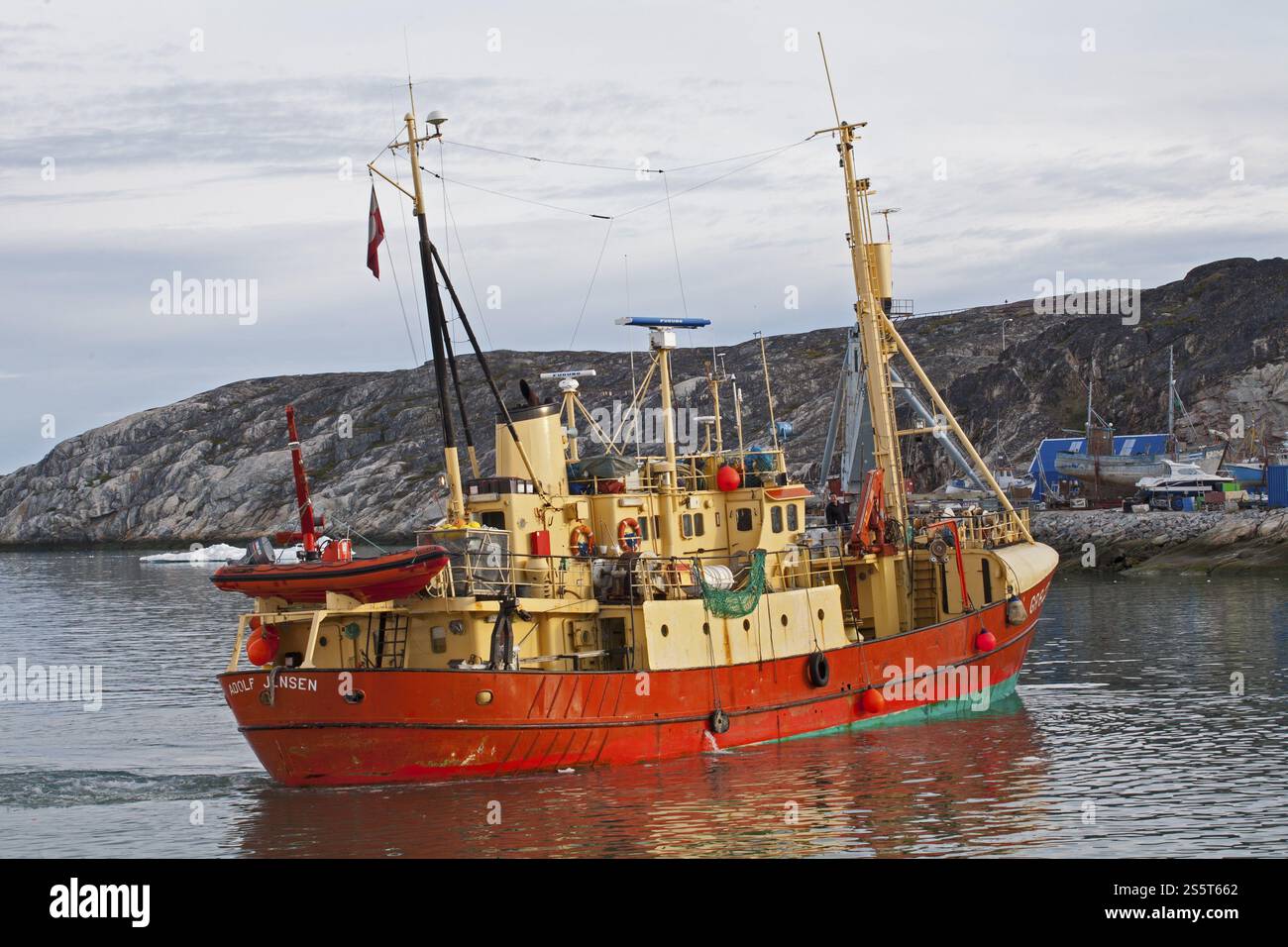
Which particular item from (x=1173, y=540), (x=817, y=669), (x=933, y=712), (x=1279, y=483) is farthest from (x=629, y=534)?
(x=1279, y=483)

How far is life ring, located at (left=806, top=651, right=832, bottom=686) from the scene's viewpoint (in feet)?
86.4

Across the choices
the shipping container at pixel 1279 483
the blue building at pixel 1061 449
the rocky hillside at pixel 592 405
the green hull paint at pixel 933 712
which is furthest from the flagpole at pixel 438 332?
the rocky hillside at pixel 592 405

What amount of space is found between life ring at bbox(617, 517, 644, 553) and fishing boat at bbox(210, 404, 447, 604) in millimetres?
4913

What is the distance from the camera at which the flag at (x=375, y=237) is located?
79.2 ft

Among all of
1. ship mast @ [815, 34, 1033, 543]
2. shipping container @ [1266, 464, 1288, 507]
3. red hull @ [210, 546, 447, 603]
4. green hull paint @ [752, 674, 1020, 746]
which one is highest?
ship mast @ [815, 34, 1033, 543]

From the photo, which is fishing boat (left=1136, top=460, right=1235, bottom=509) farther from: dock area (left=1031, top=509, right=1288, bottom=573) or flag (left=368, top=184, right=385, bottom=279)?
flag (left=368, top=184, right=385, bottom=279)

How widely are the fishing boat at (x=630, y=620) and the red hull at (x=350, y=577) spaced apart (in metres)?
0.53

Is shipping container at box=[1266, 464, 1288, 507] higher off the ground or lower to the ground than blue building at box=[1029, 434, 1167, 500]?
lower

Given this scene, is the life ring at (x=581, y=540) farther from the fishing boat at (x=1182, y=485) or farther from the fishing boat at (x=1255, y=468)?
the fishing boat at (x=1255, y=468)

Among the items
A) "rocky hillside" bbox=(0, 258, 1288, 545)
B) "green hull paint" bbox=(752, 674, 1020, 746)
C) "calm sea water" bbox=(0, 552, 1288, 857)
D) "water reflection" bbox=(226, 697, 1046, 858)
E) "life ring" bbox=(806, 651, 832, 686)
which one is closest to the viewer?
"water reflection" bbox=(226, 697, 1046, 858)

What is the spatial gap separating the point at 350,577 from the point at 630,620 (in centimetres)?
527

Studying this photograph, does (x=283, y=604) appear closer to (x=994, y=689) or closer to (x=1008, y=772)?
(x=1008, y=772)

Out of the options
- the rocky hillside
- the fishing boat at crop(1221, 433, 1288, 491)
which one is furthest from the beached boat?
the rocky hillside

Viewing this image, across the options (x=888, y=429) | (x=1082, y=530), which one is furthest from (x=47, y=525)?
(x=888, y=429)
